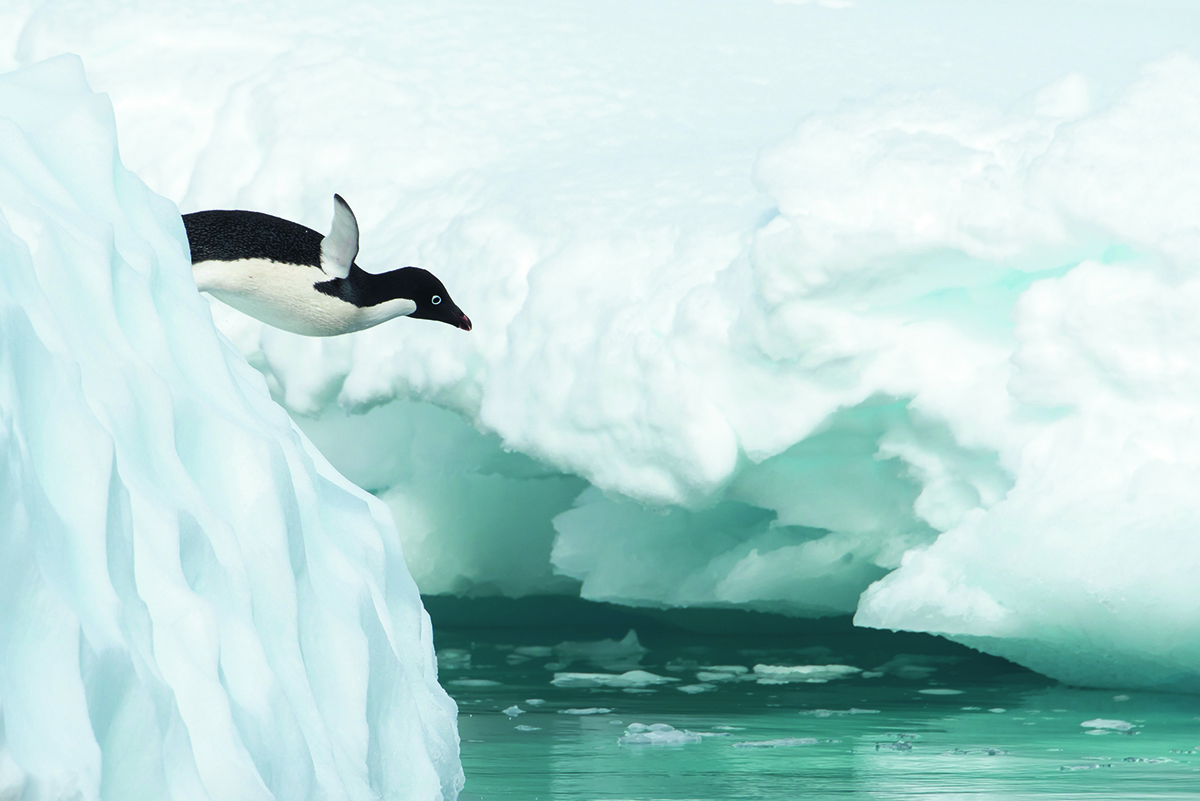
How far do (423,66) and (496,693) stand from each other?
4.40 metres

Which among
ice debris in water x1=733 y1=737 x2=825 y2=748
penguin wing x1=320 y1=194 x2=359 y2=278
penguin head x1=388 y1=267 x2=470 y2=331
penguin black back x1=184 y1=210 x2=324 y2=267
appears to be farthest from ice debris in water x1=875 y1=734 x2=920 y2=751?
penguin black back x1=184 y1=210 x2=324 y2=267

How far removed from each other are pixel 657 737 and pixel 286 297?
1925 millimetres

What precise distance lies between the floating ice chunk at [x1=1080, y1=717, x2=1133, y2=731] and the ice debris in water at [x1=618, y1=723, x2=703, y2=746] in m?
1.34

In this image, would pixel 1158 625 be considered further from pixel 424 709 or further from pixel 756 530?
pixel 424 709

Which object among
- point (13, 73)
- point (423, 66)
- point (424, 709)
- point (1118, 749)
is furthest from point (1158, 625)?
point (423, 66)

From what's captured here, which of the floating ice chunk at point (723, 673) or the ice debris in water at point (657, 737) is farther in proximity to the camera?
the floating ice chunk at point (723, 673)

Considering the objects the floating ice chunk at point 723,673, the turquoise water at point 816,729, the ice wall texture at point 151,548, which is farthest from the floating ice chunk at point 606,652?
the ice wall texture at point 151,548

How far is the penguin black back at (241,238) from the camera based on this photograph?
15.9 feet

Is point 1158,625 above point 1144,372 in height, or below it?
below

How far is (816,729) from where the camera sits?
501 cm

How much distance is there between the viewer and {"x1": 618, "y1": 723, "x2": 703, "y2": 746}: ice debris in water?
4.68 m

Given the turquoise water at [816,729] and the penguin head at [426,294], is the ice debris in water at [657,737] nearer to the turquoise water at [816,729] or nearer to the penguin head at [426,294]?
the turquoise water at [816,729]

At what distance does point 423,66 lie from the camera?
8.88 m

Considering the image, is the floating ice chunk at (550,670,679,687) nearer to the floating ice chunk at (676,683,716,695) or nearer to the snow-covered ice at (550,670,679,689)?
the snow-covered ice at (550,670,679,689)
